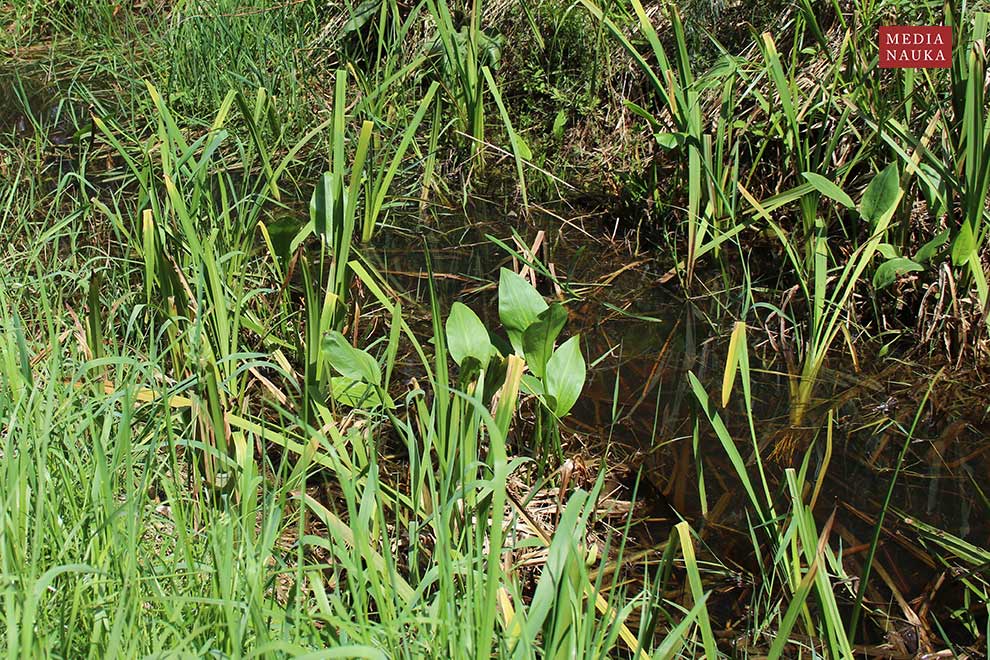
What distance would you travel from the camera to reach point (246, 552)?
1139 mm

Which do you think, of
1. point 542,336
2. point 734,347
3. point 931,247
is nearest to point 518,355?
point 542,336

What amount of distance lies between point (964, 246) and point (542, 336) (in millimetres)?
849

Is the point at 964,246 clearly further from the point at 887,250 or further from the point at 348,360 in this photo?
the point at 348,360

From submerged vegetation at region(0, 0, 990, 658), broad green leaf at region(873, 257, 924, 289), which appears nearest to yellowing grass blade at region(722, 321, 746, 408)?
submerged vegetation at region(0, 0, 990, 658)

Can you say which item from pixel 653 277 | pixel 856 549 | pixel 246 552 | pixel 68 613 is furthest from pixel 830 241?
pixel 68 613

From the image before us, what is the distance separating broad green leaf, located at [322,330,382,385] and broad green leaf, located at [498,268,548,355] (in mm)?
244

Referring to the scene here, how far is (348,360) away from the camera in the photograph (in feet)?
5.36

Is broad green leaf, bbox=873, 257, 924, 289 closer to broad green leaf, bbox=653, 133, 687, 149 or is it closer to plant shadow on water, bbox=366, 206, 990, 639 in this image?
plant shadow on water, bbox=366, 206, 990, 639

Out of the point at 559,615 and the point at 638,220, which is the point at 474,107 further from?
→ the point at 559,615

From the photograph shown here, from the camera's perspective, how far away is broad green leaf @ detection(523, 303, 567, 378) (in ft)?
5.36

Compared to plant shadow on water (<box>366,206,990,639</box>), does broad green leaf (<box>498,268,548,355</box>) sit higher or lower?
higher

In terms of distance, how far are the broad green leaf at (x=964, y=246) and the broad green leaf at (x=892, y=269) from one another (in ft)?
0.22

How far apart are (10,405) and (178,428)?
1.04ft

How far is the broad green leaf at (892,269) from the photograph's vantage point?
1.95 metres
